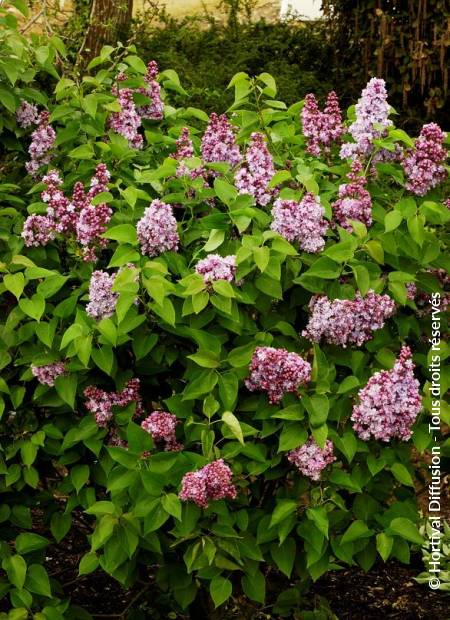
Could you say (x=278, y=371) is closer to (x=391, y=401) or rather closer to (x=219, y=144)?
(x=391, y=401)

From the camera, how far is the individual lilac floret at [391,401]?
9.15ft

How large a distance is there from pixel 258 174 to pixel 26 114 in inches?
38.2

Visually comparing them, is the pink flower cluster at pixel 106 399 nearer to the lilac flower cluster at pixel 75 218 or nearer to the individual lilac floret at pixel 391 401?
the lilac flower cluster at pixel 75 218

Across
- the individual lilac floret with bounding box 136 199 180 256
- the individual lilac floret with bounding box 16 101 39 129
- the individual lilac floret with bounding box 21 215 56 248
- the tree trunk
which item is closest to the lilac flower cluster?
the individual lilac floret with bounding box 21 215 56 248

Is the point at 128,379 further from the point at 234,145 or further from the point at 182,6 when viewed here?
the point at 182,6

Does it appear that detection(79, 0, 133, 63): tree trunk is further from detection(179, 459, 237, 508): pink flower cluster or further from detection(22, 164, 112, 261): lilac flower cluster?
detection(179, 459, 237, 508): pink flower cluster

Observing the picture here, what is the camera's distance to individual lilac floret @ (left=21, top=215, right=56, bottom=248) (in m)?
3.21

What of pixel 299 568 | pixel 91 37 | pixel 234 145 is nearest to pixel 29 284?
pixel 234 145

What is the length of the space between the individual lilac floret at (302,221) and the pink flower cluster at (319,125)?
550 millimetres

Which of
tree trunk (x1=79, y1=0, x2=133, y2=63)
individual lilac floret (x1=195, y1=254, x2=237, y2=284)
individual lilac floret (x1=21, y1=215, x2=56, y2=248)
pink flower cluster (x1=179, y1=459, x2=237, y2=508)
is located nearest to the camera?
pink flower cluster (x1=179, y1=459, x2=237, y2=508)

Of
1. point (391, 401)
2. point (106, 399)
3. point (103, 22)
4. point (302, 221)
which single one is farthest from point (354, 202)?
point (103, 22)

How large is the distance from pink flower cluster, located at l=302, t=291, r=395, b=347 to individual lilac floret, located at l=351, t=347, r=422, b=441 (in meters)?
0.15

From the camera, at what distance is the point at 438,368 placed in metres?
3.13

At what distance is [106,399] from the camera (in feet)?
9.96
